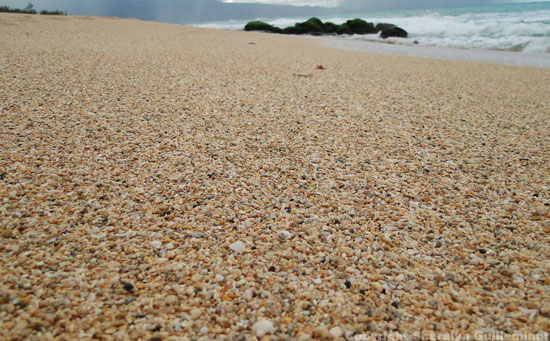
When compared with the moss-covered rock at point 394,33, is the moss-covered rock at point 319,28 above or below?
above

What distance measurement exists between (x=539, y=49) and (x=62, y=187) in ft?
52.0

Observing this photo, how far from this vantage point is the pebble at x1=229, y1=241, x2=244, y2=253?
1.82 m

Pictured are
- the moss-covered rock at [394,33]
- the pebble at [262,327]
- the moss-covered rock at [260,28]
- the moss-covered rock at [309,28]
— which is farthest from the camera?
the moss-covered rock at [260,28]

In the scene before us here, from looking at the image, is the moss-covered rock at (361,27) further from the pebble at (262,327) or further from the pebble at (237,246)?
the pebble at (262,327)

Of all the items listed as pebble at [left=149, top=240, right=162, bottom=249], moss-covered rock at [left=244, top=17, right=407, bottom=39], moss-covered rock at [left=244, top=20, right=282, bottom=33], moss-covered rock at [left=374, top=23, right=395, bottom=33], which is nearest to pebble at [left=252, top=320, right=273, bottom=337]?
pebble at [left=149, top=240, right=162, bottom=249]

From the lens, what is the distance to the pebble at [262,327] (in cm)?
138

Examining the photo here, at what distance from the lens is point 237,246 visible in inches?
72.7

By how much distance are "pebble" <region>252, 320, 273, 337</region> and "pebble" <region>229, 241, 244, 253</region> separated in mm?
471

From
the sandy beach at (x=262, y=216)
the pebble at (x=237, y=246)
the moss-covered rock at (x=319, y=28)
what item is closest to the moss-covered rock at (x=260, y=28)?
the moss-covered rock at (x=319, y=28)

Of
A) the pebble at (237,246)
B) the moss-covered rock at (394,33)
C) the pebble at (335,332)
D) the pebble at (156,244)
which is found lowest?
the pebble at (335,332)

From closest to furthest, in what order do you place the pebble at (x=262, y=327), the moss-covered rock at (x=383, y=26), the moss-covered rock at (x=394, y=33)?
the pebble at (x=262, y=327)
the moss-covered rock at (x=394, y=33)
the moss-covered rock at (x=383, y=26)

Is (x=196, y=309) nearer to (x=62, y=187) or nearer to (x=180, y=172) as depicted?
(x=180, y=172)

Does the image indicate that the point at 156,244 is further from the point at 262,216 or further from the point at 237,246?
the point at 262,216

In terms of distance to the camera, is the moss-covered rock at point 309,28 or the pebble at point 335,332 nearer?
A: the pebble at point 335,332
